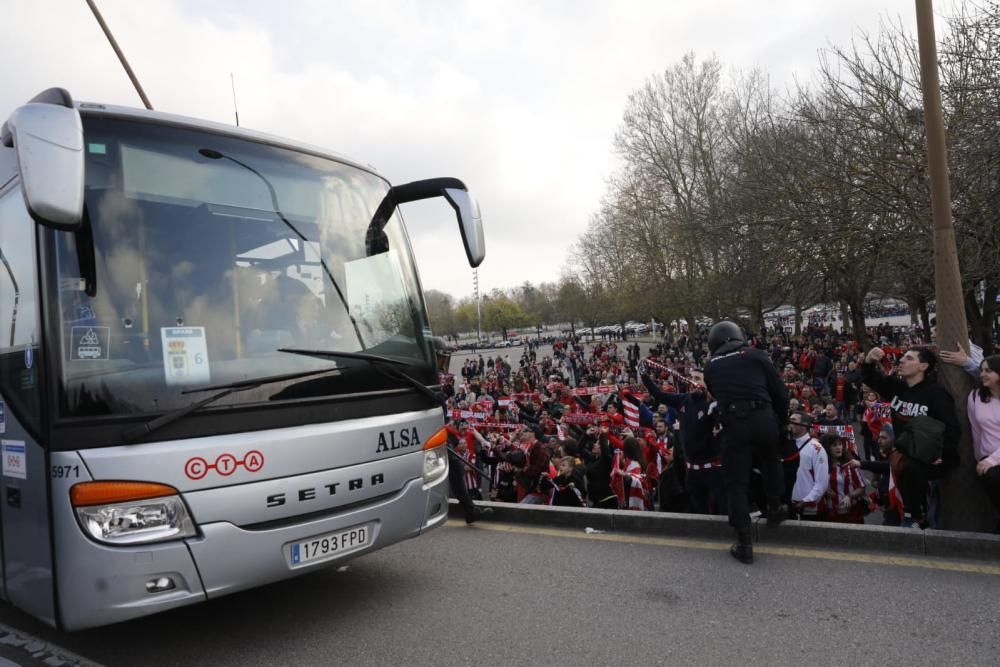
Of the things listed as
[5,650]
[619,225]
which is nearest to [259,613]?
[5,650]

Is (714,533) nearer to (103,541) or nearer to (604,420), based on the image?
(103,541)

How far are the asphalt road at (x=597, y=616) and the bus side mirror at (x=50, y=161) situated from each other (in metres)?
2.41

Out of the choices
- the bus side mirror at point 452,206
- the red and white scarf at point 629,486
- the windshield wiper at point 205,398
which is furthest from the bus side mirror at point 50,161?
the red and white scarf at point 629,486

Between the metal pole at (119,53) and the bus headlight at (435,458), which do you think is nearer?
the bus headlight at (435,458)

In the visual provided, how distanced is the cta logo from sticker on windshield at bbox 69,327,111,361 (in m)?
0.65

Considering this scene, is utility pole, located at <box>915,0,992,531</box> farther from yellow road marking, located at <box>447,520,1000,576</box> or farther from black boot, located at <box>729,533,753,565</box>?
black boot, located at <box>729,533,753,565</box>

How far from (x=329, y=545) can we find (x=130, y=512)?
3.35 feet

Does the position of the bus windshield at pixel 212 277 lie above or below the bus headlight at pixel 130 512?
above

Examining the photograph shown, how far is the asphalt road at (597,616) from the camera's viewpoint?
3.43m

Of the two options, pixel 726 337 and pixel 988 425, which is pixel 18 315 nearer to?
pixel 726 337

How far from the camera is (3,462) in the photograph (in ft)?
→ 11.8

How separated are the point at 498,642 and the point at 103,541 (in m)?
2.02

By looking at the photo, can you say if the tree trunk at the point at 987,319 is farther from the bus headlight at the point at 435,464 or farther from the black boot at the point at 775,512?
the bus headlight at the point at 435,464

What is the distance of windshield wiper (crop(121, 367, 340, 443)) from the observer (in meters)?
3.14
